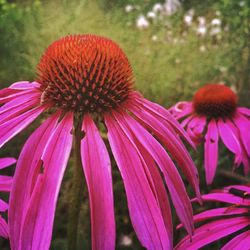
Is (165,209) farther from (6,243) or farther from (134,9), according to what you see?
(134,9)

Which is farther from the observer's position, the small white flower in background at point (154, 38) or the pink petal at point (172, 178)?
the small white flower in background at point (154, 38)

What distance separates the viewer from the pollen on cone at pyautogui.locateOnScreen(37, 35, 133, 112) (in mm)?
708

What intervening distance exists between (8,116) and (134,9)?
2213mm

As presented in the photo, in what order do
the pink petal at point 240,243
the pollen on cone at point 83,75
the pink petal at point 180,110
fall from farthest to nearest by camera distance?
the pink petal at point 180,110, the pollen on cone at point 83,75, the pink petal at point 240,243

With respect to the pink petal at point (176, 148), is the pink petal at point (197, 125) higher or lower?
lower

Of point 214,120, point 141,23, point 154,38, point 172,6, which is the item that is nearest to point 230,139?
point 214,120

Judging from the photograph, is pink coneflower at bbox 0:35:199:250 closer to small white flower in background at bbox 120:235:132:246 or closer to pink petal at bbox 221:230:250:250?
pink petal at bbox 221:230:250:250

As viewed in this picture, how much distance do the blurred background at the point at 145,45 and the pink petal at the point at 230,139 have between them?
0.10 metres

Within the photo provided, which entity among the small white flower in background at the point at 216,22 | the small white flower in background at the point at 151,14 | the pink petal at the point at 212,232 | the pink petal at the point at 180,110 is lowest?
the pink petal at the point at 212,232

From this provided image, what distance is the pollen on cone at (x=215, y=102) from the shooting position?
49.0 inches

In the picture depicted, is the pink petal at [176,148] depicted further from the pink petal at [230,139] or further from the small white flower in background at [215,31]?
the small white flower in background at [215,31]

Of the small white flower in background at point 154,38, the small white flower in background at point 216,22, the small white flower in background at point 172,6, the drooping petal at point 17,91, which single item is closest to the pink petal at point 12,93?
the drooping petal at point 17,91

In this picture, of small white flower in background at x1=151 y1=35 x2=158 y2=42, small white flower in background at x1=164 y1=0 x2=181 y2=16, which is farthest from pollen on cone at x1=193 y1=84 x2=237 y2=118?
small white flower in background at x1=164 y1=0 x2=181 y2=16

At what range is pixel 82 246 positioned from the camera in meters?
0.97
